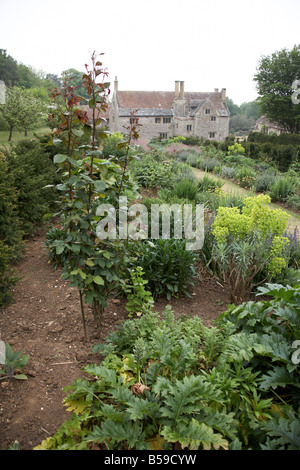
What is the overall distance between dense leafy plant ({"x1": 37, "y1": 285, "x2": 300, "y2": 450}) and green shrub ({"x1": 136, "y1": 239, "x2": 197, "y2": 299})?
1.14 meters

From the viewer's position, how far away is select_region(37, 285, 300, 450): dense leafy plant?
1.75 meters

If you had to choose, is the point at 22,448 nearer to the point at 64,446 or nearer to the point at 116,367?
the point at 64,446

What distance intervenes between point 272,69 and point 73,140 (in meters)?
36.6

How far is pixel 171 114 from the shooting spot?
35.2 metres

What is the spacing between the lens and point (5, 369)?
2387 millimetres

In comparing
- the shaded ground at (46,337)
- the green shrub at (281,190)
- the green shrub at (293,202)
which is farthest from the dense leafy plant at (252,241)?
the green shrub at (281,190)

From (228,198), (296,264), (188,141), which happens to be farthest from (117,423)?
(188,141)

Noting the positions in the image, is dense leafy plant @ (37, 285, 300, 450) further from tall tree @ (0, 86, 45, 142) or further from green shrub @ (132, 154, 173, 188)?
tall tree @ (0, 86, 45, 142)

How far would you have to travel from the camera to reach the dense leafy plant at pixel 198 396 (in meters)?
1.75

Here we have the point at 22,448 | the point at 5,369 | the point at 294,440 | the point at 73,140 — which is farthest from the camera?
the point at 5,369

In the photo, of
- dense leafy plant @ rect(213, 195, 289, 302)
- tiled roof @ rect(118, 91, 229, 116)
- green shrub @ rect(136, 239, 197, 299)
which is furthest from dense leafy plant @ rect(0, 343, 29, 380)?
tiled roof @ rect(118, 91, 229, 116)
